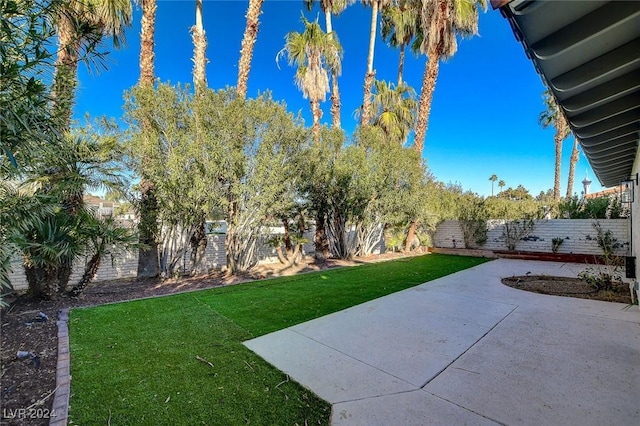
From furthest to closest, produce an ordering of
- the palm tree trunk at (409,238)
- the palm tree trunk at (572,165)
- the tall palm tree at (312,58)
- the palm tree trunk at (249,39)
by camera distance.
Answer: the palm tree trunk at (572,165), the palm tree trunk at (409,238), the tall palm tree at (312,58), the palm tree trunk at (249,39)

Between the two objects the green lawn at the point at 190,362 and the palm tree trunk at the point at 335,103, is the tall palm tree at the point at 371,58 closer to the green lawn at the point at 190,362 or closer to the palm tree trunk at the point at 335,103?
the palm tree trunk at the point at 335,103

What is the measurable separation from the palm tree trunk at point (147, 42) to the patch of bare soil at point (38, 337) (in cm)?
543

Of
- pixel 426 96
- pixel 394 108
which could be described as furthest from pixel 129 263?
pixel 394 108

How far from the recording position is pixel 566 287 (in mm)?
7293

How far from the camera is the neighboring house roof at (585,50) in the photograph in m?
1.91

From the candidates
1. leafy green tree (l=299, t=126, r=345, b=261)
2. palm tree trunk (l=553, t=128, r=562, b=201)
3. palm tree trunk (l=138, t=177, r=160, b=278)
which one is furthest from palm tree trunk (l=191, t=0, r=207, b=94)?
palm tree trunk (l=553, t=128, r=562, b=201)

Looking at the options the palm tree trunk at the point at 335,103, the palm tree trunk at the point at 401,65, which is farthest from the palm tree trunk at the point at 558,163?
the palm tree trunk at the point at 335,103

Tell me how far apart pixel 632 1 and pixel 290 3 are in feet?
50.7

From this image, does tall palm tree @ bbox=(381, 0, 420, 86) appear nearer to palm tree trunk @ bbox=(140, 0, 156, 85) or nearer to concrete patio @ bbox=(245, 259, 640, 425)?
palm tree trunk @ bbox=(140, 0, 156, 85)

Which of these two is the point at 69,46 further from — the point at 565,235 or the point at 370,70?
the point at 565,235

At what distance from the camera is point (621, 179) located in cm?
924

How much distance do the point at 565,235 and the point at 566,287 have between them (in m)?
6.57

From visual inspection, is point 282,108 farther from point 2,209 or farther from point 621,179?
point 621,179

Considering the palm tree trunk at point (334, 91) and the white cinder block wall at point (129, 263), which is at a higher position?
the palm tree trunk at point (334, 91)
